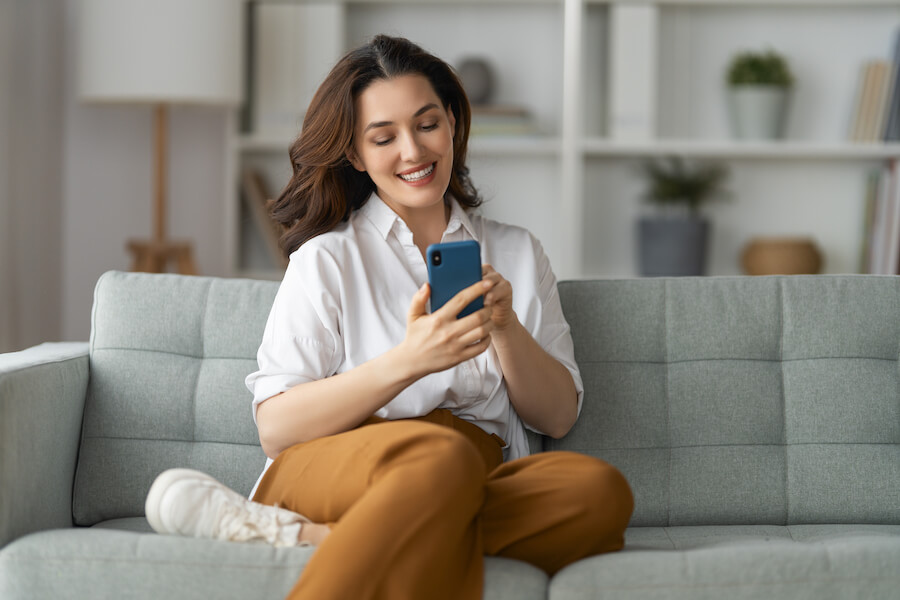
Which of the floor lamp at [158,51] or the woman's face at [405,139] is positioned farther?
the floor lamp at [158,51]

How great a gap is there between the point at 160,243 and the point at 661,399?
69.3 inches

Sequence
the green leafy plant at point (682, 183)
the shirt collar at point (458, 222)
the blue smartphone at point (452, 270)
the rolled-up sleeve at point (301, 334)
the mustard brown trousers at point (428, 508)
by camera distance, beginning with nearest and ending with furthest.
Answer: the mustard brown trousers at point (428, 508) < the blue smartphone at point (452, 270) < the rolled-up sleeve at point (301, 334) < the shirt collar at point (458, 222) < the green leafy plant at point (682, 183)

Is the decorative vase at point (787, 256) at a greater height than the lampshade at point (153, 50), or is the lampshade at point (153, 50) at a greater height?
the lampshade at point (153, 50)

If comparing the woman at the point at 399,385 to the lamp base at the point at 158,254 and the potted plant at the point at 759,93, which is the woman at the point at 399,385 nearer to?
the lamp base at the point at 158,254

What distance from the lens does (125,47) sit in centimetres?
289

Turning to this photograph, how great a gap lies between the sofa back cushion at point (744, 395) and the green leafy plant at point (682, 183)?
149cm

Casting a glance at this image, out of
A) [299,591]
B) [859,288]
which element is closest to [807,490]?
[859,288]

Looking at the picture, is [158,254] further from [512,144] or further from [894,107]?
[894,107]

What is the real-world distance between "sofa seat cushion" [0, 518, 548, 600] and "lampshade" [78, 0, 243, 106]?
1.81 meters

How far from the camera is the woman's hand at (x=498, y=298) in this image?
1.47 m

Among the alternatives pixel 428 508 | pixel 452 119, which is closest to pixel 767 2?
pixel 452 119

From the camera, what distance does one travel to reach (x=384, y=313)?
1621mm

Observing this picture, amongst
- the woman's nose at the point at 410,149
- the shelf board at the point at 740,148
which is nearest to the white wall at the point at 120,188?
the shelf board at the point at 740,148

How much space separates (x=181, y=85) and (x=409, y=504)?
79.1 inches
